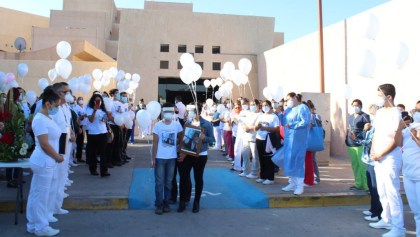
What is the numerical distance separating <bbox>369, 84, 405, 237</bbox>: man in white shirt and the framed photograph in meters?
2.56

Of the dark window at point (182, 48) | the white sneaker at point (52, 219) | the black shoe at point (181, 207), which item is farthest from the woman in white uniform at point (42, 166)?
the dark window at point (182, 48)

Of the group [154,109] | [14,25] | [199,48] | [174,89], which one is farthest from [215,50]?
[14,25]

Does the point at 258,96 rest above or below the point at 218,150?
above

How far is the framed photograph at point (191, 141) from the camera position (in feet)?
Result: 18.0

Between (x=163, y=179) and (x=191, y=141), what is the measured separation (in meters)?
0.77

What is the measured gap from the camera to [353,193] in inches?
256

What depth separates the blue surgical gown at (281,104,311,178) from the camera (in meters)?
6.52

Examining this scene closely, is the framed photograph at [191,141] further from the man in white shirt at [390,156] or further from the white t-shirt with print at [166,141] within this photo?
the man in white shirt at [390,156]

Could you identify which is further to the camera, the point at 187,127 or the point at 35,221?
the point at 187,127

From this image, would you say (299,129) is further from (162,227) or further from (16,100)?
(16,100)

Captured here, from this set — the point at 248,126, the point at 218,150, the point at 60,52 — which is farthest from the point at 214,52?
the point at 248,126

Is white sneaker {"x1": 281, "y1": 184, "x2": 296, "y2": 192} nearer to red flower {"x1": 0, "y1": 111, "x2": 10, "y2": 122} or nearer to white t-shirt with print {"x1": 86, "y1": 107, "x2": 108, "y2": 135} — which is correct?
white t-shirt with print {"x1": 86, "y1": 107, "x2": 108, "y2": 135}

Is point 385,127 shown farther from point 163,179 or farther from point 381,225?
point 163,179

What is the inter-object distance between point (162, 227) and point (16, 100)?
13.7 ft
